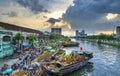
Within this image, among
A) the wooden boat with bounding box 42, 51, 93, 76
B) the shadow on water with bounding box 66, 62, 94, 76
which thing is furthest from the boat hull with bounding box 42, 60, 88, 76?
the shadow on water with bounding box 66, 62, 94, 76

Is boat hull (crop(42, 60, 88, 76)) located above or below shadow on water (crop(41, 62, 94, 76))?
above

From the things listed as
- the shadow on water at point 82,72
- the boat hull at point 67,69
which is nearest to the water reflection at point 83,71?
the shadow on water at point 82,72

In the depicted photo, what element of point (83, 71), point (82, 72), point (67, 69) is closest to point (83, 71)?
point (83, 71)

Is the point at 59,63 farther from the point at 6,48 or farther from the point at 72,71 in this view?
the point at 6,48

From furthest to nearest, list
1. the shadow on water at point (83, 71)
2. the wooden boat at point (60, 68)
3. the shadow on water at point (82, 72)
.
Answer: the shadow on water at point (83, 71)
the shadow on water at point (82, 72)
the wooden boat at point (60, 68)

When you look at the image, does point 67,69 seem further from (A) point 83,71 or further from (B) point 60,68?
(A) point 83,71

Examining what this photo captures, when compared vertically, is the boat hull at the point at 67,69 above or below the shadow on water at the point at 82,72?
above

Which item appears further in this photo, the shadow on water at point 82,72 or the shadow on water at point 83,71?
the shadow on water at point 83,71

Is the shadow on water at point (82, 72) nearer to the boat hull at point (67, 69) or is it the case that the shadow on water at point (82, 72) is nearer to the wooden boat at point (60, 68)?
the boat hull at point (67, 69)

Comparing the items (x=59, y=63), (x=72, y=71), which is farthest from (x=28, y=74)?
(x=72, y=71)

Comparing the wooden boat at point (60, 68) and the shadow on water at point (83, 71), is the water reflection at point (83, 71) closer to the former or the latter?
the shadow on water at point (83, 71)

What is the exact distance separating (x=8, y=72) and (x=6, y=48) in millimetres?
32129

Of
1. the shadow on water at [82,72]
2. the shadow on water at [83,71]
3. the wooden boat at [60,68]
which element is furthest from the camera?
the shadow on water at [83,71]

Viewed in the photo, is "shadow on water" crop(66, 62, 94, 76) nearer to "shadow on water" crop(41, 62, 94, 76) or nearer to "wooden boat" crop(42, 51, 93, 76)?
"shadow on water" crop(41, 62, 94, 76)
